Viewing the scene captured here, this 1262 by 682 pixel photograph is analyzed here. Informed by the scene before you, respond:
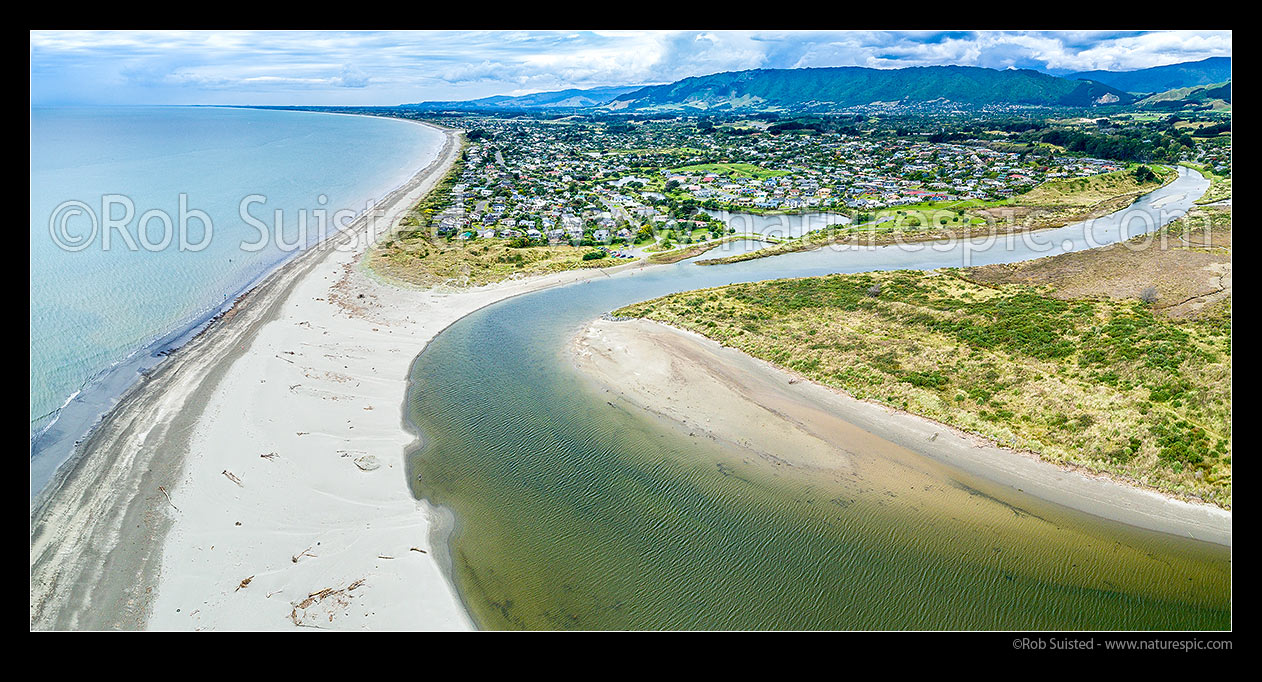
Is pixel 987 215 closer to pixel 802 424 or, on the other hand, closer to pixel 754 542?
pixel 802 424

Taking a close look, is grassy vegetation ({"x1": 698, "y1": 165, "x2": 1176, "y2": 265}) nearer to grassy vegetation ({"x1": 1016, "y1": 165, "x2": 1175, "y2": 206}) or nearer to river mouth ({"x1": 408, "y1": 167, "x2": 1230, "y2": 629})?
grassy vegetation ({"x1": 1016, "y1": 165, "x2": 1175, "y2": 206})

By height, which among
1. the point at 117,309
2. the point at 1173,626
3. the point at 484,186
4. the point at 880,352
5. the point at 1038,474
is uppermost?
the point at 484,186

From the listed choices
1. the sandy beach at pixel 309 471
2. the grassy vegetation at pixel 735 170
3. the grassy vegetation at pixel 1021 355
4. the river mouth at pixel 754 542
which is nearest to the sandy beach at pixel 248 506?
the sandy beach at pixel 309 471

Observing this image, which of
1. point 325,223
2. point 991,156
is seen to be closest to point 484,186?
point 325,223

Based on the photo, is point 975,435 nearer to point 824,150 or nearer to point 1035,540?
point 1035,540

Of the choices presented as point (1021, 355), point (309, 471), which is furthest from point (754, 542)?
point (1021, 355)

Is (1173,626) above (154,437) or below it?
below
